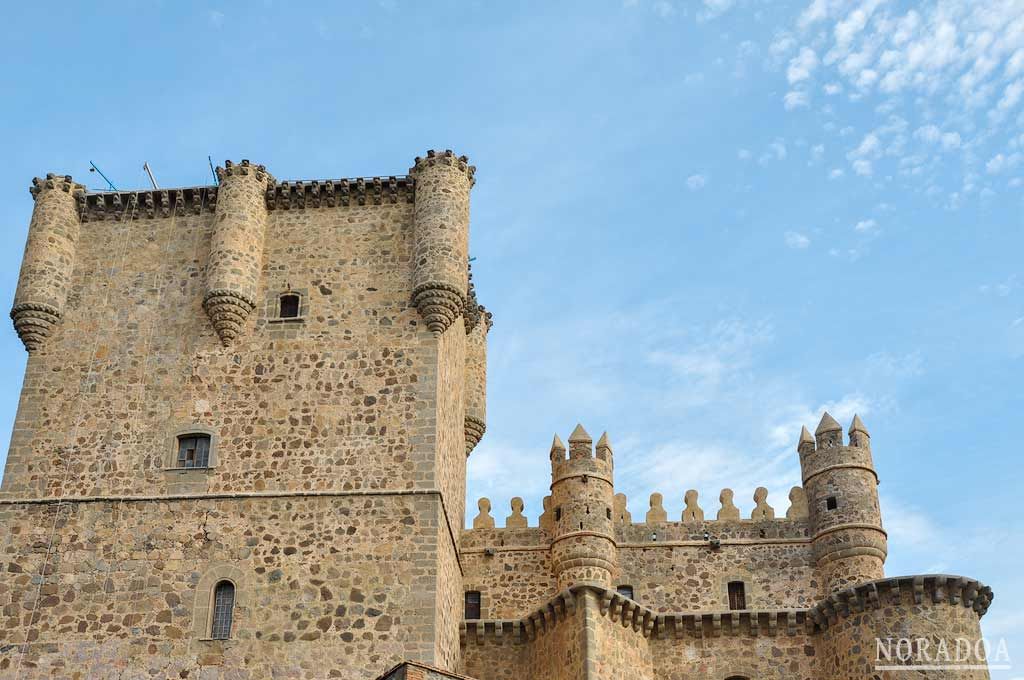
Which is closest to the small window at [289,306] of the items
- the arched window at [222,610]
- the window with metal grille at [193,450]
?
the window with metal grille at [193,450]

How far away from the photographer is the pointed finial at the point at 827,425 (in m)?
25.9

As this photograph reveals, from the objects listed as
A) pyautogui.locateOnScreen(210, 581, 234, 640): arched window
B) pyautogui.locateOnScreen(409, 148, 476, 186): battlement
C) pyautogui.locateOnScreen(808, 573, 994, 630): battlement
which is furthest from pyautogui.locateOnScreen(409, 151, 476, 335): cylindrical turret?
pyautogui.locateOnScreen(808, 573, 994, 630): battlement

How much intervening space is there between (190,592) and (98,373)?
4.99 metres

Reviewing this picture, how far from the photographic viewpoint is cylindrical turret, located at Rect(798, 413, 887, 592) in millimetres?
24656

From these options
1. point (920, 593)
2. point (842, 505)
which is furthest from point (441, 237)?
point (920, 593)

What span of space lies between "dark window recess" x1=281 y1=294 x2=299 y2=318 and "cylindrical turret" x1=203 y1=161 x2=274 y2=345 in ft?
1.90

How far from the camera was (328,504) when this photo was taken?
2169 centimetres

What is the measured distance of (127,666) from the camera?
20.3 metres

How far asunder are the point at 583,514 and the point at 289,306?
7447mm

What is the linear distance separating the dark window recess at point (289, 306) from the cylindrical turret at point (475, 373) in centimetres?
447

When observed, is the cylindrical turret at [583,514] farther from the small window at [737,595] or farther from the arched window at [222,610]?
the arched window at [222,610]

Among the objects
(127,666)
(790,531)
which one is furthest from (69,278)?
(790,531)

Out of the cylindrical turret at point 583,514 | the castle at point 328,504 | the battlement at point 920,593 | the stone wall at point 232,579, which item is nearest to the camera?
the stone wall at point 232,579

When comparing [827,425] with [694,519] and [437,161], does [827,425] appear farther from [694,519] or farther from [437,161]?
[437,161]
